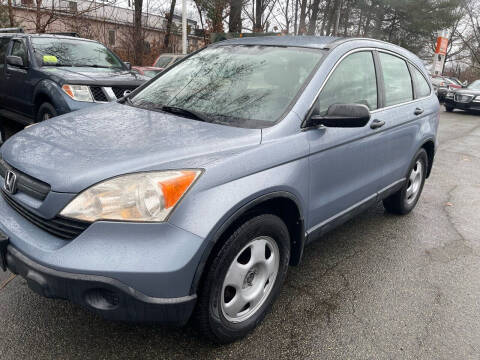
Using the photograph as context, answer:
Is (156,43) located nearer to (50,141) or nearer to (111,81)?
(111,81)

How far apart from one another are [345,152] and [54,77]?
434 cm

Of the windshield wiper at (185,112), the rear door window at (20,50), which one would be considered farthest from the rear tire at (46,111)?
the windshield wiper at (185,112)

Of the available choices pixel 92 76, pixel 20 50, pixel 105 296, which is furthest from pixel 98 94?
pixel 105 296

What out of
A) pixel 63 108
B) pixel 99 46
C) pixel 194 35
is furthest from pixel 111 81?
pixel 194 35

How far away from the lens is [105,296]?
6.07ft

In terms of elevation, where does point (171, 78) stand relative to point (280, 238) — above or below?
above

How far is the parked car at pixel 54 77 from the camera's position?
5.38 meters

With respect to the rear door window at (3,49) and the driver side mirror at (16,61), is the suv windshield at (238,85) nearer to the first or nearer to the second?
the driver side mirror at (16,61)

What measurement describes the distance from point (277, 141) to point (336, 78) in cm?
86

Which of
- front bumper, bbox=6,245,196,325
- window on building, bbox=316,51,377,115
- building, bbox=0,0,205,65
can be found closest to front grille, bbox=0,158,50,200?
front bumper, bbox=6,245,196,325

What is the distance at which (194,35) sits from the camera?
2834 centimetres

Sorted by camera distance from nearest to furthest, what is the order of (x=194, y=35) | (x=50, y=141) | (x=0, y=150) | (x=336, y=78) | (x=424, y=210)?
(x=50, y=141)
(x=0, y=150)
(x=336, y=78)
(x=424, y=210)
(x=194, y=35)

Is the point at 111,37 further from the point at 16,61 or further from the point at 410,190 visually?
the point at 410,190

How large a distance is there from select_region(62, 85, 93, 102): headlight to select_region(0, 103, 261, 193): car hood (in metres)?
2.79
